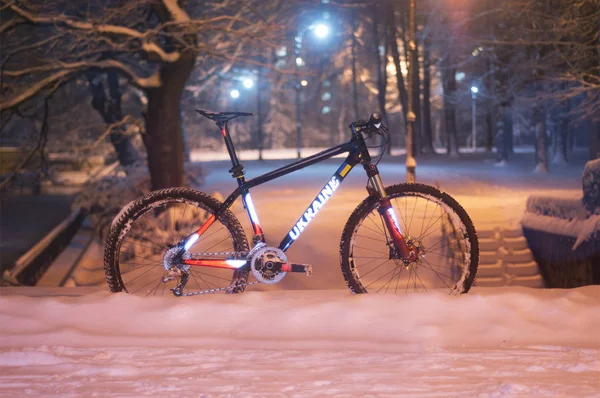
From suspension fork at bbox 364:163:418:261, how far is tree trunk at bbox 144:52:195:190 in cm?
1079

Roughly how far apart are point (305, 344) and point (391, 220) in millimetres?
1281

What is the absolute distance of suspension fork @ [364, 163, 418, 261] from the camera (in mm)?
5441

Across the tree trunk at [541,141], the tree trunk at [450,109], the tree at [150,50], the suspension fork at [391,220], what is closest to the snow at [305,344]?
the suspension fork at [391,220]

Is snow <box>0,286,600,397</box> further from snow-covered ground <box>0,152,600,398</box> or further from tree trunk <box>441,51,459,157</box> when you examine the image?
tree trunk <box>441,51,459,157</box>

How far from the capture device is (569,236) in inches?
430

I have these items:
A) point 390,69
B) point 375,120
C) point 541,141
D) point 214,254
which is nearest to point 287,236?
point 214,254

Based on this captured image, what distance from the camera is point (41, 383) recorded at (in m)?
3.89

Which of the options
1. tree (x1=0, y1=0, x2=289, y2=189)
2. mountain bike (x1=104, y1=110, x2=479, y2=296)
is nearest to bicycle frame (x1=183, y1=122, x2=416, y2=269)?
mountain bike (x1=104, y1=110, x2=479, y2=296)

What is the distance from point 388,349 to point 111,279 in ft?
7.01

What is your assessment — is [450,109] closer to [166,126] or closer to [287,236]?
[166,126]

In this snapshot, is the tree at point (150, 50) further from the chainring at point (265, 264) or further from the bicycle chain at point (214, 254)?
the chainring at point (265, 264)

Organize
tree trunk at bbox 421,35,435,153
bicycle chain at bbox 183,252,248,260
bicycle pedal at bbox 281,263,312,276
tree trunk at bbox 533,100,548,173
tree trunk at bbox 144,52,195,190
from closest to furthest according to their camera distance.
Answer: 1. bicycle pedal at bbox 281,263,312,276
2. bicycle chain at bbox 183,252,248,260
3. tree trunk at bbox 144,52,195,190
4. tree trunk at bbox 533,100,548,173
5. tree trunk at bbox 421,35,435,153

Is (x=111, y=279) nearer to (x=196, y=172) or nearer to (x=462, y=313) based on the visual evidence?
(x=462, y=313)

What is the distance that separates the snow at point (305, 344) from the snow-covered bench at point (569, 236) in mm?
4445
